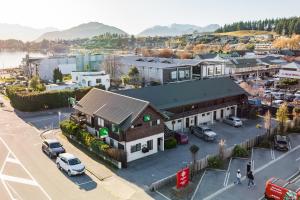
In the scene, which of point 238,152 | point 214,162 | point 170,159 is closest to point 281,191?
point 214,162

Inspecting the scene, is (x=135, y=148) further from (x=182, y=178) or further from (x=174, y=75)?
(x=174, y=75)

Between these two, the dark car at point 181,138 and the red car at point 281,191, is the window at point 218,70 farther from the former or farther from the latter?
the red car at point 281,191

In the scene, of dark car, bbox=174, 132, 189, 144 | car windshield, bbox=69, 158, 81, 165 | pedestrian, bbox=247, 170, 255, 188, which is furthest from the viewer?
dark car, bbox=174, 132, 189, 144

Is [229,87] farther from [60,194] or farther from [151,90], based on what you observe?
[60,194]

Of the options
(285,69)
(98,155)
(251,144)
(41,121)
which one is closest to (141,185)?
(98,155)

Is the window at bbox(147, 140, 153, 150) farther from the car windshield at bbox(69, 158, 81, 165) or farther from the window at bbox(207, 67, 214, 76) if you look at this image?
the window at bbox(207, 67, 214, 76)

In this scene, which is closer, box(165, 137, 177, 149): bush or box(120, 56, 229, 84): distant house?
box(165, 137, 177, 149): bush

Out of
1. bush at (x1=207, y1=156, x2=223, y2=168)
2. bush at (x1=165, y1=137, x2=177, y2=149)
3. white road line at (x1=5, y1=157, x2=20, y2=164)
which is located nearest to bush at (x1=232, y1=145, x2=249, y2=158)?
bush at (x1=207, y1=156, x2=223, y2=168)

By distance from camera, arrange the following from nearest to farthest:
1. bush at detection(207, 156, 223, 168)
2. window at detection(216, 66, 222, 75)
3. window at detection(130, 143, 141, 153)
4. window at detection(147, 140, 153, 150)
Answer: bush at detection(207, 156, 223, 168)
window at detection(130, 143, 141, 153)
window at detection(147, 140, 153, 150)
window at detection(216, 66, 222, 75)

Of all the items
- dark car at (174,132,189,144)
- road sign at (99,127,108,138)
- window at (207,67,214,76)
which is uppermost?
window at (207,67,214,76)
